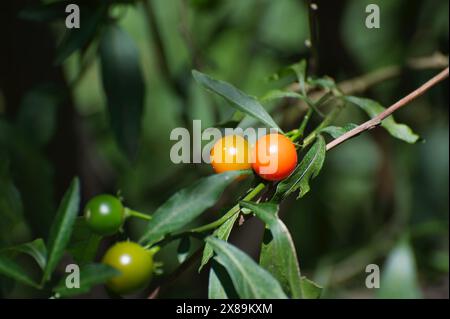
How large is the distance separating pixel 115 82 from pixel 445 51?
545 mm

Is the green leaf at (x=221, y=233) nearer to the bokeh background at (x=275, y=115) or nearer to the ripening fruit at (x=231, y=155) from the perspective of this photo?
the ripening fruit at (x=231, y=155)

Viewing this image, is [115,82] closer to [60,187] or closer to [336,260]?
[60,187]

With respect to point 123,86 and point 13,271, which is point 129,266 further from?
point 123,86

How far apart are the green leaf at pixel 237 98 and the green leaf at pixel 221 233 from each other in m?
0.10

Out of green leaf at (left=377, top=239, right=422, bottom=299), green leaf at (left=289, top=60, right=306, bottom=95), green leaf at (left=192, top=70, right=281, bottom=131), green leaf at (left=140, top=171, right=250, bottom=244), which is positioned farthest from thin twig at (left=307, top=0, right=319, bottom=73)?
green leaf at (left=377, top=239, right=422, bottom=299)

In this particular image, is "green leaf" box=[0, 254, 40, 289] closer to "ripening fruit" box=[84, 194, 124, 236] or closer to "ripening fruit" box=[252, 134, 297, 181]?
"ripening fruit" box=[84, 194, 124, 236]

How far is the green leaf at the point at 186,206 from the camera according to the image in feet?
1.87

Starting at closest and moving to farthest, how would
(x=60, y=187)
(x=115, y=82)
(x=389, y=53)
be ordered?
(x=115, y=82)
(x=60, y=187)
(x=389, y=53)

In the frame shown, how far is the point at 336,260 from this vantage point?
1265 mm

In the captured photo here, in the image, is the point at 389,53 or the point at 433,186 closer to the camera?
the point at 433,186

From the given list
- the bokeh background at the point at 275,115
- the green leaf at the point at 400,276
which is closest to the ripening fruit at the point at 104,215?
the bokeh background at the point at 275,115

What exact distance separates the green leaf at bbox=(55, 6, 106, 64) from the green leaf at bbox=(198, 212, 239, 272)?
376 millimetres
